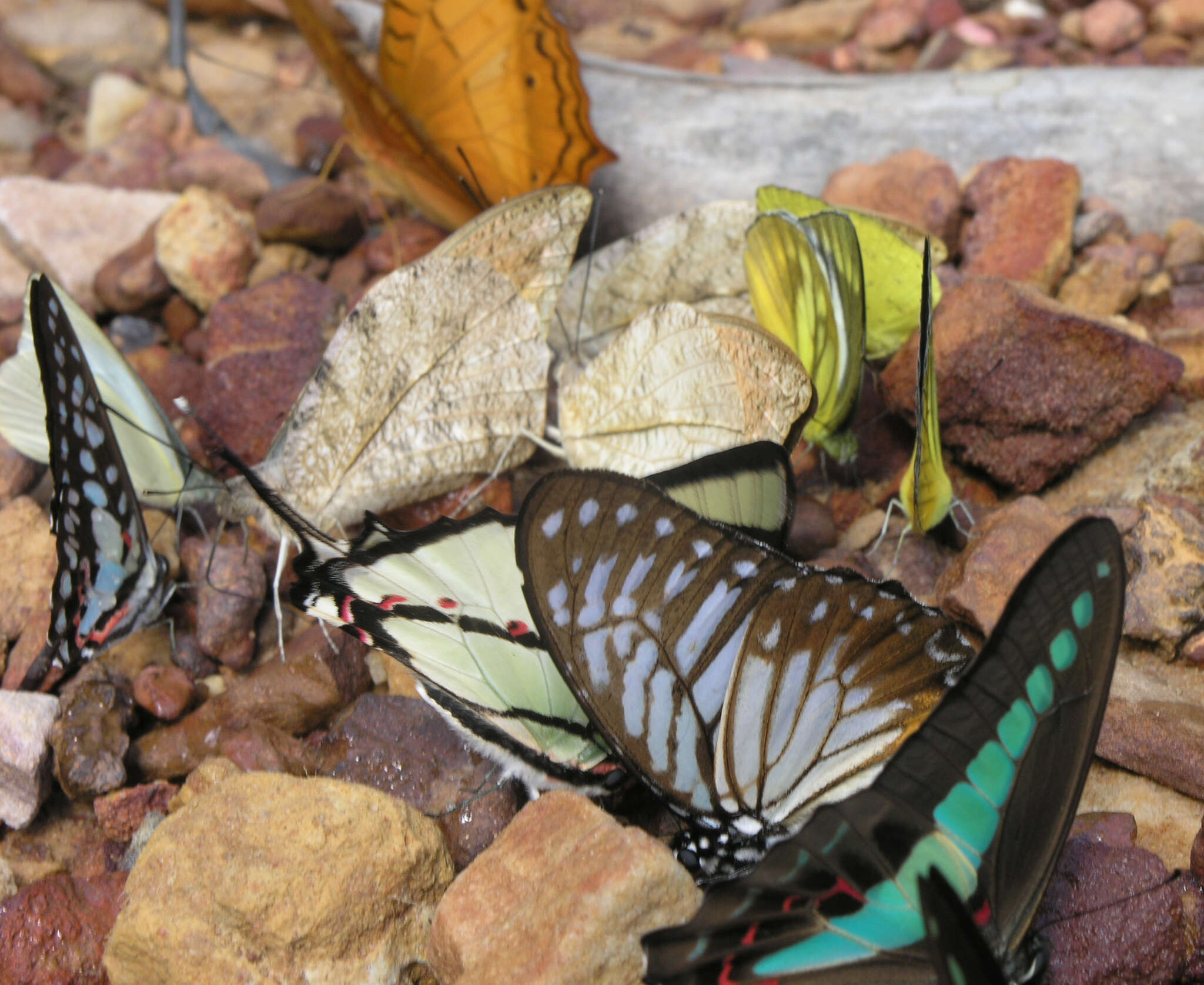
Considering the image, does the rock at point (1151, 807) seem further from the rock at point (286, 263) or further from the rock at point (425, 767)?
the rock at point (286, 263)

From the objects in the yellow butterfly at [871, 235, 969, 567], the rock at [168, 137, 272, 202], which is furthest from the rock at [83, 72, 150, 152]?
the yellow butterfly at [871, 235, 969, 567]

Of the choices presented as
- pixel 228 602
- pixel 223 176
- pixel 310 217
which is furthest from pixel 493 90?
pixel 228 602

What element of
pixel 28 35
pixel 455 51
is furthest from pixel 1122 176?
pixel 28 35

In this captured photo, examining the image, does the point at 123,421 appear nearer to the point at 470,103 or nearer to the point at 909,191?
the point at 470,103

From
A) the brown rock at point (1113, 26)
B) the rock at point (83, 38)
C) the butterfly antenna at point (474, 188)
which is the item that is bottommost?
the butterfly antenna at point (474, 188)

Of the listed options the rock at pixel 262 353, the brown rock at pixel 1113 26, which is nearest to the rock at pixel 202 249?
the rock at pixel 262 353

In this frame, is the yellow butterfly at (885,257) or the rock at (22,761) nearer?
the rock at (22,761)
